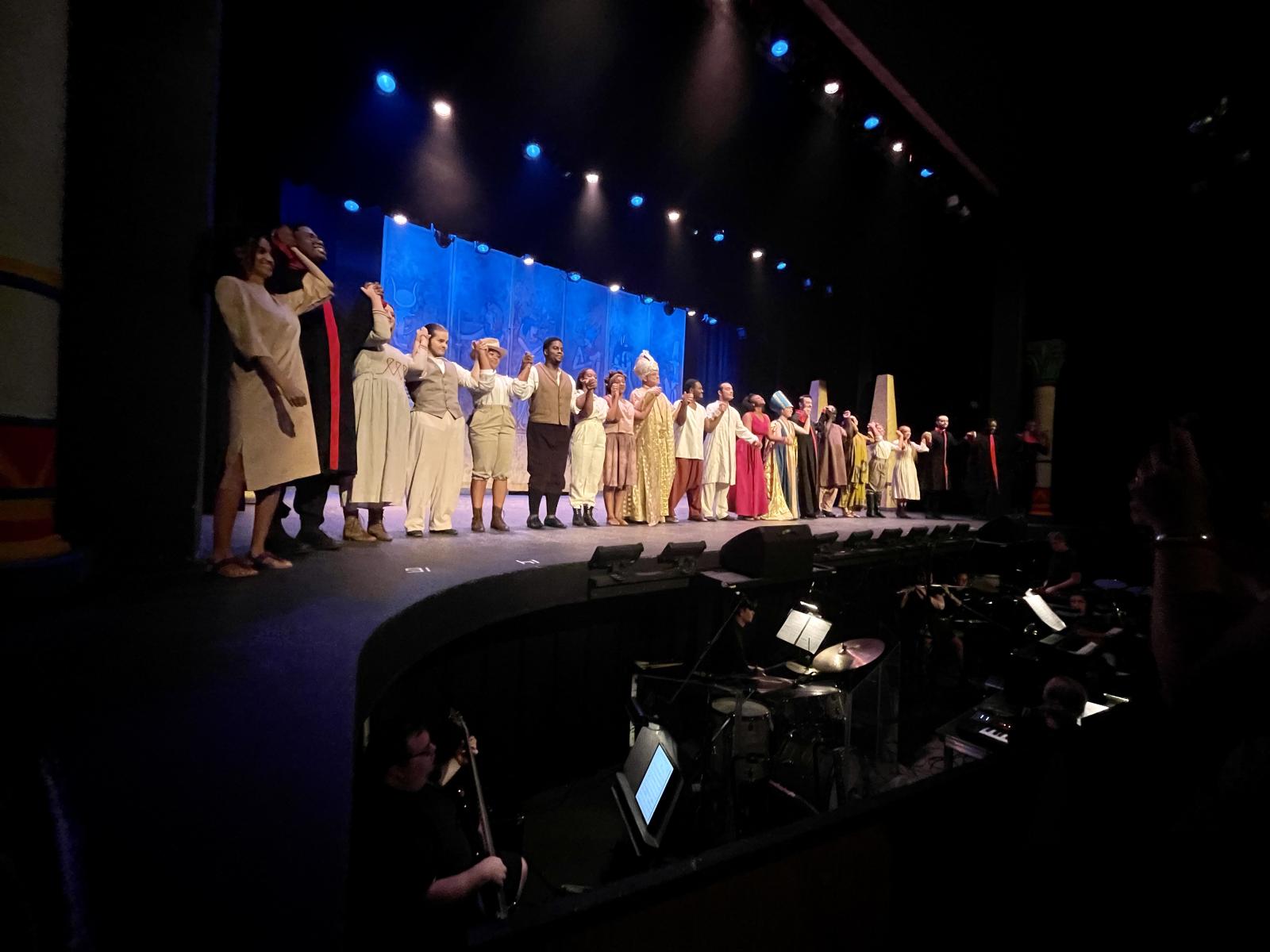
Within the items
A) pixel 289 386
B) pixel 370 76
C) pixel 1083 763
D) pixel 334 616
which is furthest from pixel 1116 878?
pixel 370 76

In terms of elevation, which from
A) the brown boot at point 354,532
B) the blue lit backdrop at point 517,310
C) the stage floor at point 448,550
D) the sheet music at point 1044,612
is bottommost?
the sheet music at point 1044,612

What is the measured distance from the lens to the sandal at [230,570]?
8.69 feet

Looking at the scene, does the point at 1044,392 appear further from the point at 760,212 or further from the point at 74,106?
the point at 74,106

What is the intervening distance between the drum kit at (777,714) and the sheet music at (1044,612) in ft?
7.96

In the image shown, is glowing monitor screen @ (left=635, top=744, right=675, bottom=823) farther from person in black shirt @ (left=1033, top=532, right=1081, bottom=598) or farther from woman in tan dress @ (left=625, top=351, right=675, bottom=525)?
person in black shirt @ (left=1033, top=532, right=1081, bottom=598)

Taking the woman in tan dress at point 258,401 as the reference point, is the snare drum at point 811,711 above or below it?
below

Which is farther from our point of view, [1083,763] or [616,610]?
[616,610]

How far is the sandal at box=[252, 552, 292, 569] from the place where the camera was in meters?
2.85

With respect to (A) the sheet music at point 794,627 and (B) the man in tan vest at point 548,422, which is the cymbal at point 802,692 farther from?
(B) the man in tan vest at point 548,422

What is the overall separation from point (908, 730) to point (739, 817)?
10.2 ft

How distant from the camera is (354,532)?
12.8 ft

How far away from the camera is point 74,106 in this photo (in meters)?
2.43

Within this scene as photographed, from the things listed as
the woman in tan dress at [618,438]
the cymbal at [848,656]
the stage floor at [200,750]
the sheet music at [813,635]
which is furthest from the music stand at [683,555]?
the stage floor at [200,750]

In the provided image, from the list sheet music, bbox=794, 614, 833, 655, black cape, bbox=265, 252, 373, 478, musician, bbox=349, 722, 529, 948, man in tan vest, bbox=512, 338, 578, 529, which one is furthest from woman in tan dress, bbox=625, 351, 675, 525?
musician, bbox=349, 722, 529, 948
